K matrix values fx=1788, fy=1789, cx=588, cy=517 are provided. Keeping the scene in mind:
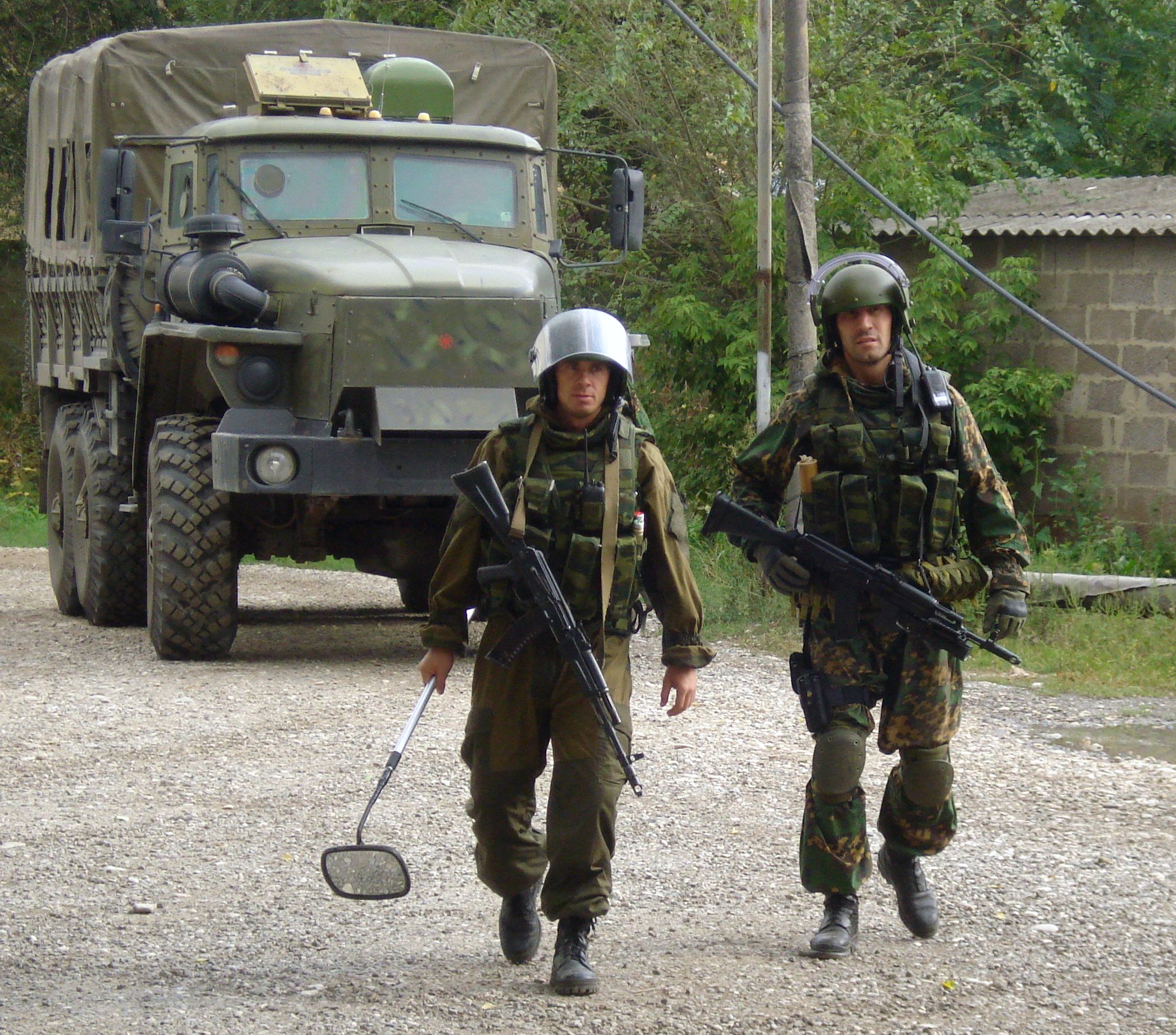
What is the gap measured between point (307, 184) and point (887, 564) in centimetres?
519

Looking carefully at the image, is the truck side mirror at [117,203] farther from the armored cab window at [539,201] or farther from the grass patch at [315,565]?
the grass patch at [315,565]

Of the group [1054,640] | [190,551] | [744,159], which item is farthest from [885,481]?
[744,159]

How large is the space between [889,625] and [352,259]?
455cm

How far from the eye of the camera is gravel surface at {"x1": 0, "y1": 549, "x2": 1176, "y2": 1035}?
12.9 ft

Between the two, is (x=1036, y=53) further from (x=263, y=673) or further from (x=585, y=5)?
(x=263, y=673)

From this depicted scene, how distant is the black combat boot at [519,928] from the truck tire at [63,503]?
22.3 feet

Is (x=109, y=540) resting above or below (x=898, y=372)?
below

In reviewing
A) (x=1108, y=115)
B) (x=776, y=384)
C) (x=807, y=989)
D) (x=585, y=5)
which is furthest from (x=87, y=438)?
(x=1108, y=115)

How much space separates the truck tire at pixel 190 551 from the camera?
8328 millimetres

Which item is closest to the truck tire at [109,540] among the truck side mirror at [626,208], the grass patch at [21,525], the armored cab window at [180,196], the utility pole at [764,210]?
the armored cab window at [180,196]

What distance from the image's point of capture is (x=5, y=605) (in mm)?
11523

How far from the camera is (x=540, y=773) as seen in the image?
4.18 metres

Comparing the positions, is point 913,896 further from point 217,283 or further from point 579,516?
point 217,283

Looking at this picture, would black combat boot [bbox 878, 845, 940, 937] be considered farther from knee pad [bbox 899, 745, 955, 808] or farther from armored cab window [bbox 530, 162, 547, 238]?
armored cab window [bbox 530, 162, 547, 238]
